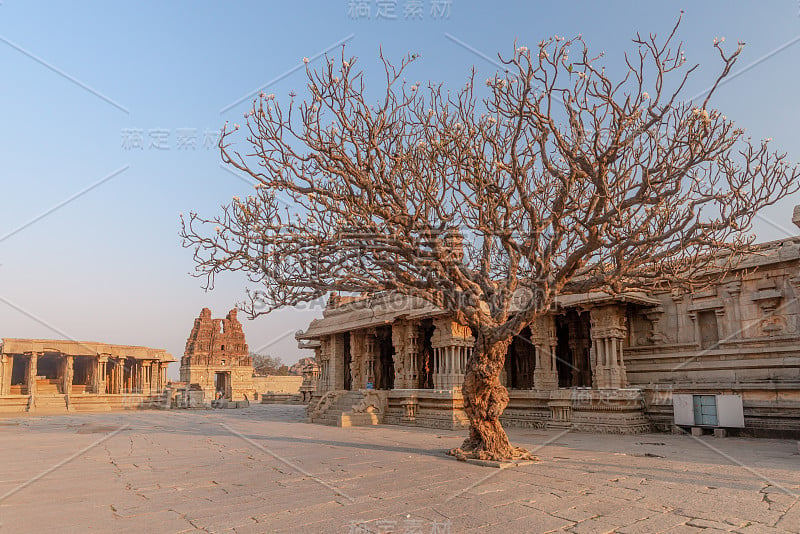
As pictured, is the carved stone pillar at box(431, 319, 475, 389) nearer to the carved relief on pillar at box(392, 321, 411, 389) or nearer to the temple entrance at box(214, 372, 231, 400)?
the carved relief on pillar at box(392, 321, 411, 389)

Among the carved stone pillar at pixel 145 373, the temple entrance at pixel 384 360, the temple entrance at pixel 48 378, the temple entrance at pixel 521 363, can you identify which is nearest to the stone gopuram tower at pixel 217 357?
the carved stone pillar at pixel 145 373

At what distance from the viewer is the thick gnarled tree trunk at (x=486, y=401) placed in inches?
371

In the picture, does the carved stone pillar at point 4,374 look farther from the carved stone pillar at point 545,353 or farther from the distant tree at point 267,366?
the distant tree at point 267,366

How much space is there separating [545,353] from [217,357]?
153 feet

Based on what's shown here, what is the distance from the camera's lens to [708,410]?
43.8 feet

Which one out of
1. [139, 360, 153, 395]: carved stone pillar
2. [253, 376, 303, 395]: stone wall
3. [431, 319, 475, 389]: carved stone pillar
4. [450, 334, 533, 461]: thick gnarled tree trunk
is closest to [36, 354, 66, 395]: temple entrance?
[139, 360, 153, 395]: carved stone pillar

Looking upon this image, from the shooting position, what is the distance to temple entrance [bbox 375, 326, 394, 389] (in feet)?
84.5

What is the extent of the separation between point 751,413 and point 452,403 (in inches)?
326

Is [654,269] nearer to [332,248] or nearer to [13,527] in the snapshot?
[332,248]

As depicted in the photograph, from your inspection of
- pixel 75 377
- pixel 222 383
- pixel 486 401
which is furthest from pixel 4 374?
pixel 486 401

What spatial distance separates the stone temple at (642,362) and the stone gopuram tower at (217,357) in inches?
1477

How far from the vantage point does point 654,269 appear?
35.9 ft

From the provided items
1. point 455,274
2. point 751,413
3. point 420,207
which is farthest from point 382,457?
point 751,413

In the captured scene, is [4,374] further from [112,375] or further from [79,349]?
[112,375]
